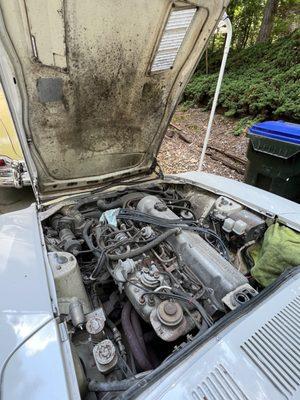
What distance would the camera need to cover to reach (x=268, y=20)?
31.0ft

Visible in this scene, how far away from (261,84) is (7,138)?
6.11 m

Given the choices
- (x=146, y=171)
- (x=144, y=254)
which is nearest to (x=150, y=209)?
(x=144, y=254)

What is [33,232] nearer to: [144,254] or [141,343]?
[144,254]

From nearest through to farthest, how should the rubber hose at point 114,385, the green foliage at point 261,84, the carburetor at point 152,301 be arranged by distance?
the rubber hose at point 114,385, the carburetor at point 152,301, the green foliage at point 261,84

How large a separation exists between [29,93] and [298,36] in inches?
328

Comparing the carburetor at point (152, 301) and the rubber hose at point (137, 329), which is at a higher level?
the carburetor at point (152, 301)

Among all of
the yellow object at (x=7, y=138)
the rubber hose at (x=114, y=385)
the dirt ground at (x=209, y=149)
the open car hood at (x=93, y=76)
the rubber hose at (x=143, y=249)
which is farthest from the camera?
the dirt ground at (x=209, y=149)

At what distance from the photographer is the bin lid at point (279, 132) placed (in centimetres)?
315

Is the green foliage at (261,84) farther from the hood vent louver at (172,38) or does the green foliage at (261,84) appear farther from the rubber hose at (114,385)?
the rubber hose at (114,385)

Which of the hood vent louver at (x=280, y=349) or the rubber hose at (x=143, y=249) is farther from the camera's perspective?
the rubber hose at (x=143, y=249)

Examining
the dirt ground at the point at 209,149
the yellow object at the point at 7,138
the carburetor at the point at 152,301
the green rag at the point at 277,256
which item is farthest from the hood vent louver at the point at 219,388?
the dirt ground at the point at 209,149

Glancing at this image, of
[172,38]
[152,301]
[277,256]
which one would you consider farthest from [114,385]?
[172,38]

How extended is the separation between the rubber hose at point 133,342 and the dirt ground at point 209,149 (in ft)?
12.8

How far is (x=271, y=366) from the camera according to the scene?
1.05m
